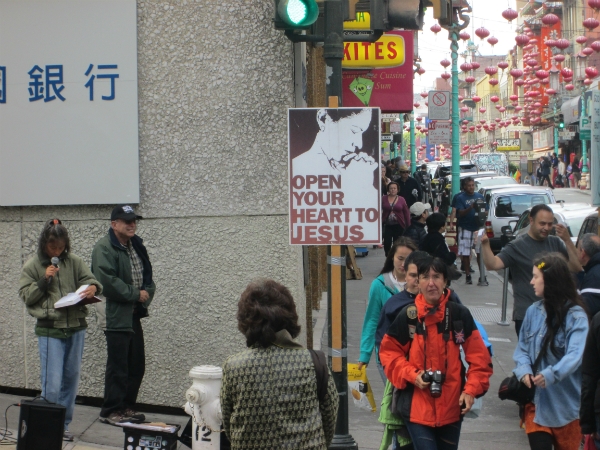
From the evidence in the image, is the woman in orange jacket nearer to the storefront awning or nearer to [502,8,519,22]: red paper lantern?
[502,8,519,22]: red paper lantern

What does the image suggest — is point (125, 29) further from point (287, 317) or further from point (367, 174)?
point (287, 317)

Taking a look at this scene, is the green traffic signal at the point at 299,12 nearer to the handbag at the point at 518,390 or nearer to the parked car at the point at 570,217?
the handbag at the point at 518,390

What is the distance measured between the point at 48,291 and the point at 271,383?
10.9ft

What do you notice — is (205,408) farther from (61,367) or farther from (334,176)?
(334,176)

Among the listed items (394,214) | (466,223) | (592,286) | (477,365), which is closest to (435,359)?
(477,365)

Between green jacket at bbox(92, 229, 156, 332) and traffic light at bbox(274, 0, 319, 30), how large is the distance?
2.45 m

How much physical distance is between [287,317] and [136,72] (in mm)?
4332

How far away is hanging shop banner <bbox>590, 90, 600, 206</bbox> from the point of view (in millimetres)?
9781

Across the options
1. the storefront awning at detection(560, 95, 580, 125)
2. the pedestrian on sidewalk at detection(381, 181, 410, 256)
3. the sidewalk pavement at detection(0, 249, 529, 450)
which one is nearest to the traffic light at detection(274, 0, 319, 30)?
the sidewalk pavement at detection(0, 249, 529, 450)

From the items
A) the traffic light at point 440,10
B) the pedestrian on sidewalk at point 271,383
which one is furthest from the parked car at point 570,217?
the pedestrian on sidewalk at point 271,383

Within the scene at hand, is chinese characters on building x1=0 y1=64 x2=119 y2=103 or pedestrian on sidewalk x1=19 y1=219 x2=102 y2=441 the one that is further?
chinese characters on building x1=0 y1=64 x2=119 y2=103

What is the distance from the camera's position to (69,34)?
296 inches

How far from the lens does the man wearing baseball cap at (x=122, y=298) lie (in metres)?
6.85

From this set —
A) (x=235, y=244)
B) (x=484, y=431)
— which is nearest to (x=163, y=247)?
(x=235, y=244)
